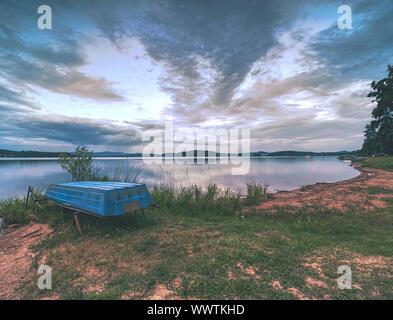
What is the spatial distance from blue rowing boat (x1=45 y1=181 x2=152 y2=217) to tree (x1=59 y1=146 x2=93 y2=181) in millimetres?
4238

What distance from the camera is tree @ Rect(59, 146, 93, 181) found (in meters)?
10.7

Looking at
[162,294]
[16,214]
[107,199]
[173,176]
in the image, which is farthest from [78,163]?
[162,294]

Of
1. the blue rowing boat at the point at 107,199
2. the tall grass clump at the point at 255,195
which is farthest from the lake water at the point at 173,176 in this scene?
the blue rowing boat at the point at 107,199

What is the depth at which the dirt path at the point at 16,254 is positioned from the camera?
3.72 m

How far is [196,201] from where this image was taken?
844cm

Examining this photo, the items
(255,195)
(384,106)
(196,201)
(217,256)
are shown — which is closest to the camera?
→ (217,256)

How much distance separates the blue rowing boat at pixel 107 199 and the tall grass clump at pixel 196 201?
210cm

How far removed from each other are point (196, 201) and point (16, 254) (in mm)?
5366

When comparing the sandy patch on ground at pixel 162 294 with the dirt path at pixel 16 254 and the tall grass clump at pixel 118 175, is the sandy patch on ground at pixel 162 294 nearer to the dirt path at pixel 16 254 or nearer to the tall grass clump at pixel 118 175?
the dirt path at pixel 16 254

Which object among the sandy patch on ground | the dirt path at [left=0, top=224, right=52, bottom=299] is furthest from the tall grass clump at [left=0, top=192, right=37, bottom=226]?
the sandy patch on ground

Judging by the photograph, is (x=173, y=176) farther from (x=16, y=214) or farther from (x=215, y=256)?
(x=215, y=256)

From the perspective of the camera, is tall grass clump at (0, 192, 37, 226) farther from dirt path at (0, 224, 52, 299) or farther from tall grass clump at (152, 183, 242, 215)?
tall grass clump at (152, 183, 242, 215)
